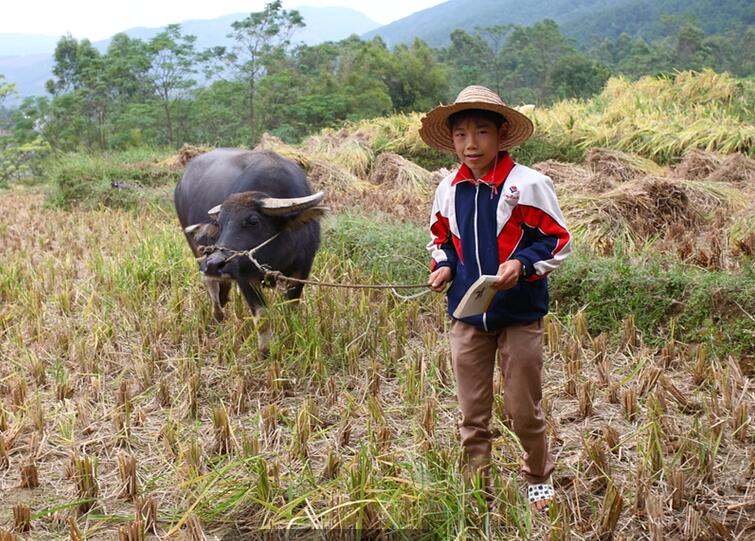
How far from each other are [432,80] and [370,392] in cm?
1656

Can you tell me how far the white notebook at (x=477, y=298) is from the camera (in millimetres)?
2000

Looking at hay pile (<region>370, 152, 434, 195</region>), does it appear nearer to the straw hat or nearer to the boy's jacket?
the straw hat

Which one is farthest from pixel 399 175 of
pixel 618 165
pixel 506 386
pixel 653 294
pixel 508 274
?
pixel 508 274

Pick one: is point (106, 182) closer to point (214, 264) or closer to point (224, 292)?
point (224, 292)

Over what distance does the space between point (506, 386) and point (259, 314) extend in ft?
6.25

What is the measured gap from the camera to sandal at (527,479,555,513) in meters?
2.18

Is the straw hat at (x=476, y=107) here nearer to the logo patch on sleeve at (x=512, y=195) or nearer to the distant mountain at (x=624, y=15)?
the logo patch on sleeve at (x=512, y=195)

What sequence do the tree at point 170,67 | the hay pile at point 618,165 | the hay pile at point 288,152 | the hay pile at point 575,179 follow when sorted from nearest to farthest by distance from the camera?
1. the hay pile at point 575,179
2. the hay pile at point 618,165
3. the hay pile at point 288,152
4. the tree at point 170,67

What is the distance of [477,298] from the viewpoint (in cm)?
206

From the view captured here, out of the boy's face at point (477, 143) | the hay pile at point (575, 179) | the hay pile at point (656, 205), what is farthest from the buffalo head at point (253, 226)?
the hay pile at point (656, 205)

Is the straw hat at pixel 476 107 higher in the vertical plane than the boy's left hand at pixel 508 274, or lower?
higher

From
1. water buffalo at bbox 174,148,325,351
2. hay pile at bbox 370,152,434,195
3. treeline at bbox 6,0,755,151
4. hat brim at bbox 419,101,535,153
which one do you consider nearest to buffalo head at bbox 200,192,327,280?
water buffalo at bbox 174,148,325,351

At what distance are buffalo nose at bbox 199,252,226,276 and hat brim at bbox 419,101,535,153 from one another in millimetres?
1358

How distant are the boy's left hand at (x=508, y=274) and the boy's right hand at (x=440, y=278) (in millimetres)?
255
